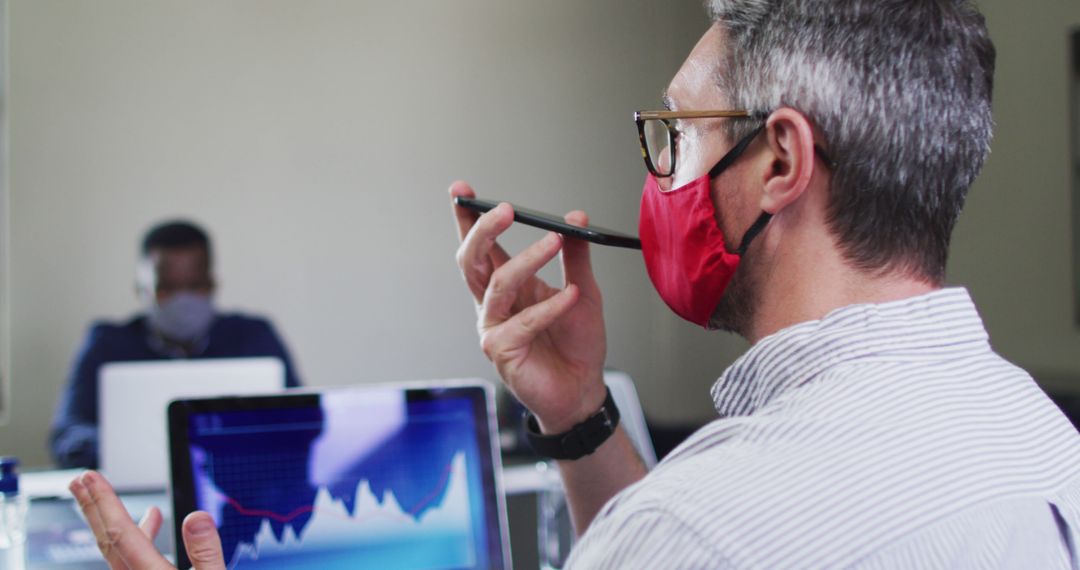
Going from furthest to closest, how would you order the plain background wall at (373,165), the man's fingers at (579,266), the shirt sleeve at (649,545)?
the plain background wall at (373,165), the man's fingers at (579,266), the shirt sleeve at (649,545)

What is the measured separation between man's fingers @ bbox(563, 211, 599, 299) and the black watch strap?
15cm

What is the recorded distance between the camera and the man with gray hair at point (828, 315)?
625 mm

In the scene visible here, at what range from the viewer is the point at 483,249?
3.48ft

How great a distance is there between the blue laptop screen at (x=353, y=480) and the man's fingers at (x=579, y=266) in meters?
0.18

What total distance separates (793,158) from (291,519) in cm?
66

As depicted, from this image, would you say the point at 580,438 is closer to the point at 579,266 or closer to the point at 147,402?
the point at 579,266

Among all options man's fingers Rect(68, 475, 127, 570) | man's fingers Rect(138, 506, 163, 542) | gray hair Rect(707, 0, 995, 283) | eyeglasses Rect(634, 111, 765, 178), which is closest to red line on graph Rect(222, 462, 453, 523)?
man's fingers Rect(138, 506, 163, 542)

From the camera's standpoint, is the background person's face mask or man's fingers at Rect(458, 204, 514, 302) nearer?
man's fingers at Rect(458, 204, 514, 302)

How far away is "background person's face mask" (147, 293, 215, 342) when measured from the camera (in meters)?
3.27

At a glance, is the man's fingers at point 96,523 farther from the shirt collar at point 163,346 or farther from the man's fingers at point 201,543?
the shirt collar at point 163,346

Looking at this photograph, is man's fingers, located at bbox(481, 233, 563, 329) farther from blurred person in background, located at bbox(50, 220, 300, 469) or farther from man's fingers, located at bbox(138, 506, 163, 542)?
blurred person in background, located at bbox(50, 220, 300, 469)

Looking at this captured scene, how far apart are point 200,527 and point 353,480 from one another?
304 millimetres

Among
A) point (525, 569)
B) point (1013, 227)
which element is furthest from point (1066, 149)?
point (525, 569)

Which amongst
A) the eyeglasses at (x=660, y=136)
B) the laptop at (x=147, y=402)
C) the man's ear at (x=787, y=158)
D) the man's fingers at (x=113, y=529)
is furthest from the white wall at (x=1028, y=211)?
the man's fingers at (x=113, y=529)
